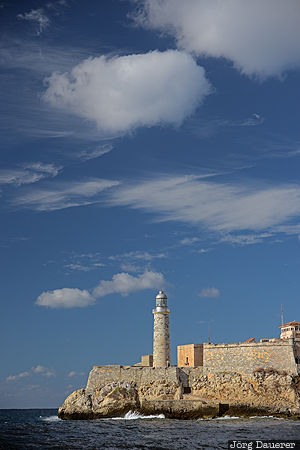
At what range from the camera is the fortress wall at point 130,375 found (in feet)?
148

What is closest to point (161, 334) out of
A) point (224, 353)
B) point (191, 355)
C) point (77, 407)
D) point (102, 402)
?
point (191, 355)

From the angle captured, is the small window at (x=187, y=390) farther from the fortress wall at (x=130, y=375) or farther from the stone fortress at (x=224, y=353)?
the stone fortress at (x=224, y=353)

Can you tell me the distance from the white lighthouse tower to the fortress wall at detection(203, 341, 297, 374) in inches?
175

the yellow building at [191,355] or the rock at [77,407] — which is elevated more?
the yellow building at [191,355]

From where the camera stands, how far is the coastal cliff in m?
40.8

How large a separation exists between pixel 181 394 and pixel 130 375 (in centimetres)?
557

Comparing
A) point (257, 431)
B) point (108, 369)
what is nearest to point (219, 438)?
point (257, 431)

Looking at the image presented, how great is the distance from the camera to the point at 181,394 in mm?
43500

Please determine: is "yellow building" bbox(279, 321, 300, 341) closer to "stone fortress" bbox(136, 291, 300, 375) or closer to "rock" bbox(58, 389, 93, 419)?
"stone fortress" bbox(136, 291, 300, 375)

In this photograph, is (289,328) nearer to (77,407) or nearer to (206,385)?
(206,385)

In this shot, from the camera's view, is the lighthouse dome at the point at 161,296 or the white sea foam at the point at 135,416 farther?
the lighthouse dome at the point at 161,296

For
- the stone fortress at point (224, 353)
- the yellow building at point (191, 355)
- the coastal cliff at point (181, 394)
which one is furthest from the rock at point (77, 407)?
the yellow building at point (191, 355)

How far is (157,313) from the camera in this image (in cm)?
4994

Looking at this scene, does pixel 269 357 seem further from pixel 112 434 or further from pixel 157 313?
pixel 112 434
